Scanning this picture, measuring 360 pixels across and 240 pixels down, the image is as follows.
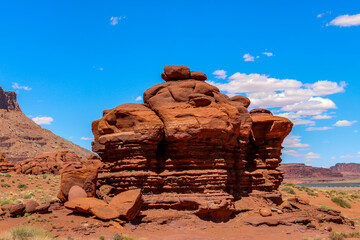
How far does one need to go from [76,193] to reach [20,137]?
4415 inches

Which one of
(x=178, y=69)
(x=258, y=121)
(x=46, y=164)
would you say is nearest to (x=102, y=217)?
(x=178, y=69)

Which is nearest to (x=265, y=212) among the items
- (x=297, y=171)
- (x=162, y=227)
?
(x=162, y=227)

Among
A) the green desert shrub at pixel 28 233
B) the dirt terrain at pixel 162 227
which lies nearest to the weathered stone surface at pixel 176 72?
the dirt terrain at pixel 162 227

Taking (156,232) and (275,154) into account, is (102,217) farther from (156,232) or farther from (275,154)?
(275,154)

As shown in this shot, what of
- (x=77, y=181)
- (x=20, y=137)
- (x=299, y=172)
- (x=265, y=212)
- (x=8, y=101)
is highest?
(x=8, y=101)

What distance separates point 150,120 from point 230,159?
16.4ft

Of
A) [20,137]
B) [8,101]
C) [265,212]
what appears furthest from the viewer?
[8,101]

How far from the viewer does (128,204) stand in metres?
13.6

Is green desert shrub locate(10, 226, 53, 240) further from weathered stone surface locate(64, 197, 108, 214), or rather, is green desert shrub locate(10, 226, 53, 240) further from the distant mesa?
the distant mesa

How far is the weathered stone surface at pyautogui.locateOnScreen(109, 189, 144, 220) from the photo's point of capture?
13484mm

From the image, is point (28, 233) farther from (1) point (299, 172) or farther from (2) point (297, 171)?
(1) point (299, 172)

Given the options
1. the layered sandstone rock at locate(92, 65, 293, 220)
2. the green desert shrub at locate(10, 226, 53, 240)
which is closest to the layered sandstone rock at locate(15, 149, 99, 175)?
the layered sandstone rock at locate(92, 65, 293, 220)

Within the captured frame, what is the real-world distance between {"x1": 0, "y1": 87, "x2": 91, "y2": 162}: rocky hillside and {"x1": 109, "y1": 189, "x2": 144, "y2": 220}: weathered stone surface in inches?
3546

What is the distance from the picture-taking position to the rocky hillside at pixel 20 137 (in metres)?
102
